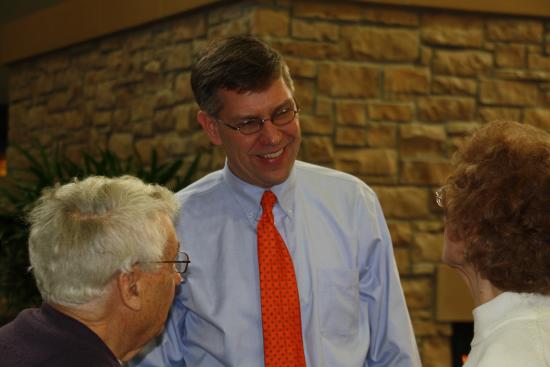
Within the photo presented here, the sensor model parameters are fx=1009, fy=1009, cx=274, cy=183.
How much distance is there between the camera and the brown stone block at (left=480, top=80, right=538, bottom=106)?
511 centimetres

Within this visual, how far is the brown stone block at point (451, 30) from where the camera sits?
5004mm

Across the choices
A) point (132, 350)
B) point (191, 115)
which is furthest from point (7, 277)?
point (132, 350)

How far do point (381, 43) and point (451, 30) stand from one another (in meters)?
0.39

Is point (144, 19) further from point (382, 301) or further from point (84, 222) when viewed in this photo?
point (84, 222)

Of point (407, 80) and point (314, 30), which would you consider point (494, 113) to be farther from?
point (314, 30)

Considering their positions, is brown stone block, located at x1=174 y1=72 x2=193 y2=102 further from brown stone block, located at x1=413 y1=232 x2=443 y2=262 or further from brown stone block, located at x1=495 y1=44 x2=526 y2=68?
brown stone block, located at x1=495 y1=44 x2=526 y2=68

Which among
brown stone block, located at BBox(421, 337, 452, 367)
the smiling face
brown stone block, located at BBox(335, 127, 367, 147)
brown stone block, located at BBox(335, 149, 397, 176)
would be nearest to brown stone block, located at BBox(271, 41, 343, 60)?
brown stone block, located at BBox(335, 127, 367, 147)

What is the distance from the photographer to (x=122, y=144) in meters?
6.02

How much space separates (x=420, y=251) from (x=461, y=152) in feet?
9.49

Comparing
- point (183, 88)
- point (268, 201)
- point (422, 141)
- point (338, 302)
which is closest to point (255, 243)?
point (268, 201)

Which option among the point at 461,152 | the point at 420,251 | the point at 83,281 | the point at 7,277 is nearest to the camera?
the point at 83,281

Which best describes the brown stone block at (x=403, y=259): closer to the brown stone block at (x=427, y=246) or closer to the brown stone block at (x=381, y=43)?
the brown stone block at (x=427, y=246)

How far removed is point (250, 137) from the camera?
8.62 feet

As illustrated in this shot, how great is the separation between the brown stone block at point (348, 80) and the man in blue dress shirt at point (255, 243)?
211 centimetres
